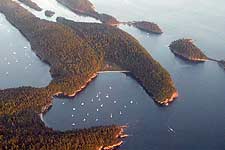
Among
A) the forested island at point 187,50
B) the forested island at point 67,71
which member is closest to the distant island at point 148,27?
the forested island at point 187,50

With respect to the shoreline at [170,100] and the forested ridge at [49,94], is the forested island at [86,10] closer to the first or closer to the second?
the forested ridge at [49,94]

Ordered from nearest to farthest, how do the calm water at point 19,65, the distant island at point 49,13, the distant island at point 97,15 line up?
the calm water at point 19,65
the distant island at point 97,15
the distant island at point 49,13

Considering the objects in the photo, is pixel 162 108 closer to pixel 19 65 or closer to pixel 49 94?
pixel 49 94

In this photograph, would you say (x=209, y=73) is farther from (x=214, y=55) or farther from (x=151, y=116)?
(x=151, y=116)

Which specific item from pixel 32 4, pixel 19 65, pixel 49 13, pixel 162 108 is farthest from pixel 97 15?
pixel 162 108

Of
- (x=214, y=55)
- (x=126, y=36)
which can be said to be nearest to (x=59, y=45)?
(x=126, y=36)

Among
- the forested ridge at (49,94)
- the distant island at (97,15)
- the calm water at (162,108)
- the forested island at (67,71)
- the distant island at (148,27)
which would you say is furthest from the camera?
the distant island at (97,15)
